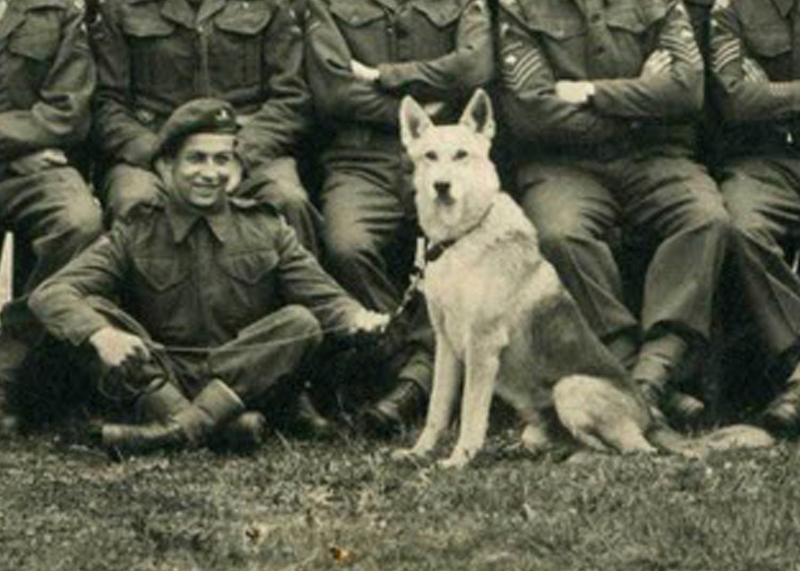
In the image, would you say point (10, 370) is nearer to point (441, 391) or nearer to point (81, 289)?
point (81, 289)

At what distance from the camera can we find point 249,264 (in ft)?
30.2

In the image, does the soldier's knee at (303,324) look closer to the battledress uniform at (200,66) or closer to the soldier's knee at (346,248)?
the soldier's knee at (346,248)

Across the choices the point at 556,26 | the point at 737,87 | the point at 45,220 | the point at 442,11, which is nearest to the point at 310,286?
the point at 45,220

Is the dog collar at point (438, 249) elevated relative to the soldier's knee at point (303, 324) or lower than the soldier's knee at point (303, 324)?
elevated

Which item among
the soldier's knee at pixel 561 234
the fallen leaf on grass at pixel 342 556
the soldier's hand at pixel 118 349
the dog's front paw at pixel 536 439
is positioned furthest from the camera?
the soldier's knee at pixel 561 234

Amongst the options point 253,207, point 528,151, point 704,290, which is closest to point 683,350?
point 704,290

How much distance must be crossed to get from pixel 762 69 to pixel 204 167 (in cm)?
268

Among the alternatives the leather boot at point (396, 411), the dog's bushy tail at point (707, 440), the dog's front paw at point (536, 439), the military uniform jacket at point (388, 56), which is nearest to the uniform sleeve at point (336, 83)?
the military uniform jacket at point (388, 56)

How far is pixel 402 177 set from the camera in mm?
9961

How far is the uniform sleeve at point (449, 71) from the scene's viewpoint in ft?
32.1

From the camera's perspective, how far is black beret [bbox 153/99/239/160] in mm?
8992

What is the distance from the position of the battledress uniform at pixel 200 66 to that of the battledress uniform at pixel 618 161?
989 mm

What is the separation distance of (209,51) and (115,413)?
5.51 ft

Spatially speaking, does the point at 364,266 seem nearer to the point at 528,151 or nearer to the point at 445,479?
the point at 528,151
